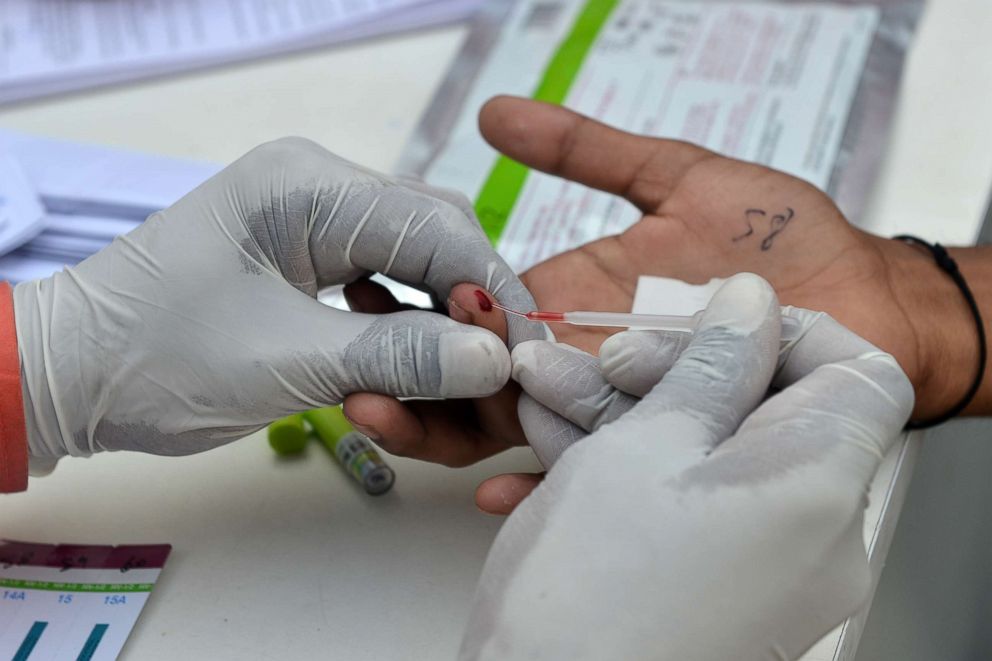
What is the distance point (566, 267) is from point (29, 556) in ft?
1.89

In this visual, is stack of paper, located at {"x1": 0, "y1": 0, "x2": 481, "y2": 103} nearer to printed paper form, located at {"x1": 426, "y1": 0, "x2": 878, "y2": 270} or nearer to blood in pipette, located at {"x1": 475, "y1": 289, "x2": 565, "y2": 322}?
printed paper form, located at {"x1": 426, "y1": 0, "x2": 878, "y2": 270}

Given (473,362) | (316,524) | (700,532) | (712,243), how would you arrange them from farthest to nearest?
(712,243)
(316,524)
(473,362)
(700,532)

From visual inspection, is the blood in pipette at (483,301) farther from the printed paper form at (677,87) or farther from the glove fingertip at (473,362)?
the printed paper form at (677,87)

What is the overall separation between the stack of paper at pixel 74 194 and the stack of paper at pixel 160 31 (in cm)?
18

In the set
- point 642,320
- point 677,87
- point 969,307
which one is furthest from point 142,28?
point 969,307

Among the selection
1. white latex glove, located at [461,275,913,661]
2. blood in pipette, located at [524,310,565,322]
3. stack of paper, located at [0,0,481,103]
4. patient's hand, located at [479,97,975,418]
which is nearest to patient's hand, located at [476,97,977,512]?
patient's hand, located at [479,97,975,418]

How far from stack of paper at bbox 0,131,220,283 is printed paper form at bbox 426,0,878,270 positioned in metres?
0.35

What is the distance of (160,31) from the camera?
1447mm

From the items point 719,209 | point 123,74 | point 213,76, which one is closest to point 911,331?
point 719,209

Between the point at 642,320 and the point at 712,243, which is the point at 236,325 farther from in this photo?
the point at 712,243

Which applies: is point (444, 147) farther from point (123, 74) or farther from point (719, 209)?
point (123, 74)

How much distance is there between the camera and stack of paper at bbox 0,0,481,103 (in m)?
1.39

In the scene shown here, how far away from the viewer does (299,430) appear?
89 centimetres

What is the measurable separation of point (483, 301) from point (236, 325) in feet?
0.66
